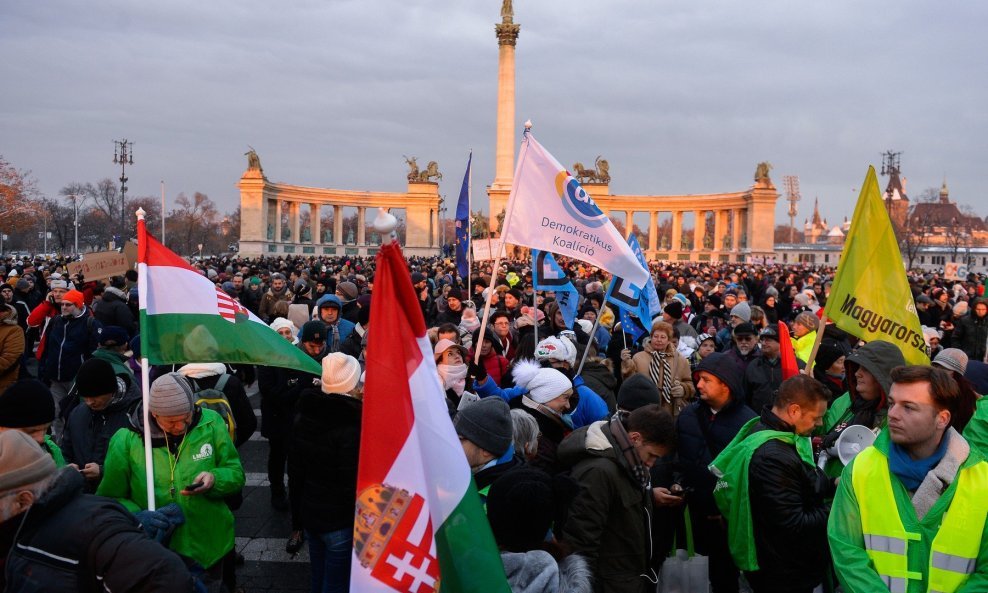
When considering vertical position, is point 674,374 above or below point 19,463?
below

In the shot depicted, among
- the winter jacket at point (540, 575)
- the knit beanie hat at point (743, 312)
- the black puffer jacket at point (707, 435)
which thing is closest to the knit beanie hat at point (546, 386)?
the black puffer jacket at point (707, 435)

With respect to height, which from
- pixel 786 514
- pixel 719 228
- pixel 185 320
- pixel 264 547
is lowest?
pixel 264 547

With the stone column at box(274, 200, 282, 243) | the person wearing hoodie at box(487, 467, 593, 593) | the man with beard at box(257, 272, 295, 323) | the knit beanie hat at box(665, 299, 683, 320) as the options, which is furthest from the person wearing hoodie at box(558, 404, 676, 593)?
the stone column at box(274, 200, 282, 243)

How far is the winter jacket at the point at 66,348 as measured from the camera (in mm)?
7984

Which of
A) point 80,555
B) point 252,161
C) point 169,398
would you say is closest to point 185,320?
point 169,398

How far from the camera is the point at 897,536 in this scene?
282 cm

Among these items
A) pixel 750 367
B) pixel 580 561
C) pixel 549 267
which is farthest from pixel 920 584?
pixel 549 267

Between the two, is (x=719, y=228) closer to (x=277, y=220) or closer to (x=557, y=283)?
(x=277, y=220)

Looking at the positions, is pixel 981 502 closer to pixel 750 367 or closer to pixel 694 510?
pixel 694 510

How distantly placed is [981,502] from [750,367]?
13.4 ft

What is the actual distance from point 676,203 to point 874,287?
6861 cm

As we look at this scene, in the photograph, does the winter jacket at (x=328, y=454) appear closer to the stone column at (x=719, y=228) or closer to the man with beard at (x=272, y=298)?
the man with beard at (x=272, y=298)

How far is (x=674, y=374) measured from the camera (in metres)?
6.86

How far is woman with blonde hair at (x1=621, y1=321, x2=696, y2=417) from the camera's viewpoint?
679 cm
